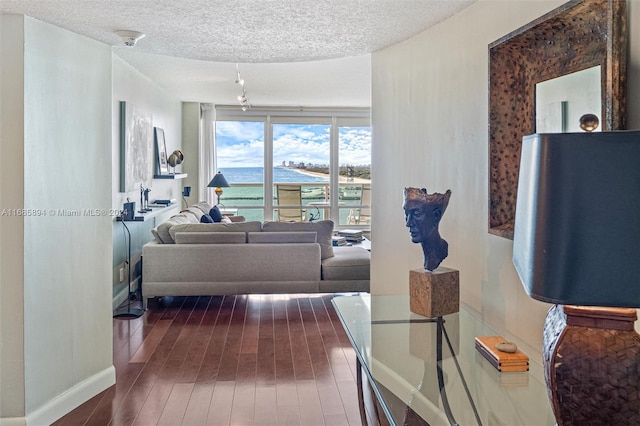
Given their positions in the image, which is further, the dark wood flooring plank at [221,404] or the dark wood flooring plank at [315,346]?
the dark wood flooring plank at [315,346]

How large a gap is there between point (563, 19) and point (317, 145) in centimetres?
802

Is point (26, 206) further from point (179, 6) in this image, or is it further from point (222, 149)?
point (222, 149)

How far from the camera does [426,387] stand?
67.8 inches

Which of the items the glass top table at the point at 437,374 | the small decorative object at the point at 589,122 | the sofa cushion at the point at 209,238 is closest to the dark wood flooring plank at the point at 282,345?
the sofa cushion at the point at 209,238

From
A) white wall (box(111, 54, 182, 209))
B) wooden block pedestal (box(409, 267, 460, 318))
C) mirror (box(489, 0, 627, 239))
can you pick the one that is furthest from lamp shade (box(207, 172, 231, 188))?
mirror (box(489, 0, 627, 239))

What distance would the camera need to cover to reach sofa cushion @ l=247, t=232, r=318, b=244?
5.25 m

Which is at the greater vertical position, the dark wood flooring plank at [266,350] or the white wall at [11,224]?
the white wall at [11,224]

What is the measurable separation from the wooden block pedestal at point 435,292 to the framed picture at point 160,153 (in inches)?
204

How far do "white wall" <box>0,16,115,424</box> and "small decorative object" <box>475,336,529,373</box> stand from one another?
2177 mm

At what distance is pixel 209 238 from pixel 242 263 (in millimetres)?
410

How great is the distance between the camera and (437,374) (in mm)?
1800

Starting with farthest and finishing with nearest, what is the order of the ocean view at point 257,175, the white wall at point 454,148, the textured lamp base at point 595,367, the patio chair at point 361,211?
the patio chair at point 361,211 < the ocean view at point 257,175 < the white wall at point 454,148 < the textured lamp base at point 595,367

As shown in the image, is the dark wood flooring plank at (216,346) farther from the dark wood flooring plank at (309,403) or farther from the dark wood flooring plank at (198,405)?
the dark wood flooring plank at (309,403)

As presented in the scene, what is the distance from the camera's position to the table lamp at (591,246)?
911 mm
